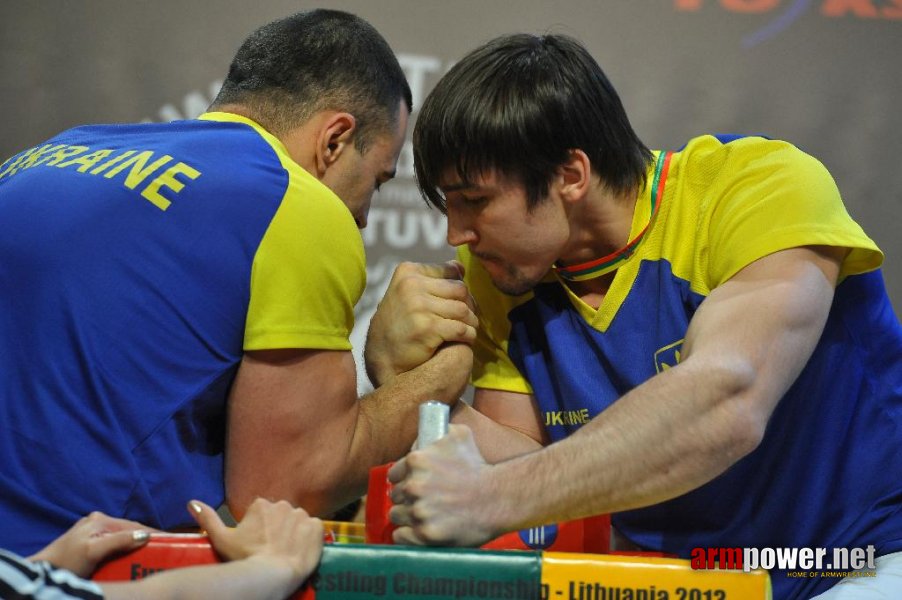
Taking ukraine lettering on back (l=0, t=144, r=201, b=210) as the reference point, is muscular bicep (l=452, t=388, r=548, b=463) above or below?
below

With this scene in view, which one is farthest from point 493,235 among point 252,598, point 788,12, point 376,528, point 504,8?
point 788,12

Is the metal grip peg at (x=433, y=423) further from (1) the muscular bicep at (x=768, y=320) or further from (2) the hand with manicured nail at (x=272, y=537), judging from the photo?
(1) the muscular bicep at (x=768, y=320)

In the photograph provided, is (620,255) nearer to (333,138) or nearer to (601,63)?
(333,138)

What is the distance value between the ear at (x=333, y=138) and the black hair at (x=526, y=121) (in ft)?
0.38

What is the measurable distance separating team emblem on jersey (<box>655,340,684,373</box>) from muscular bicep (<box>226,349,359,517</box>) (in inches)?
17.4

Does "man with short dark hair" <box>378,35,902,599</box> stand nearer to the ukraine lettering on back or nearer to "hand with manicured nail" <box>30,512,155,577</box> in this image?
"hand with manicured nail" <box>30,512,155,577</box>

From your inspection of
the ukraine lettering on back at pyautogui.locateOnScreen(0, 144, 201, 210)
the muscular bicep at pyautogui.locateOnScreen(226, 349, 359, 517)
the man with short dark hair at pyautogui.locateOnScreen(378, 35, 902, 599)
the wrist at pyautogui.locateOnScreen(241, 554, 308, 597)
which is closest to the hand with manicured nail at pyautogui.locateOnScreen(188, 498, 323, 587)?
the wrist at pyautogui.locateOnScreen(241, 554, 308, 597)

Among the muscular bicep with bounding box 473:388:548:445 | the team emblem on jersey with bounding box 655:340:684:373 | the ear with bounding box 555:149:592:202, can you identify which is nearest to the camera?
the team emblem on jersey with bounding box 655:340:684:373

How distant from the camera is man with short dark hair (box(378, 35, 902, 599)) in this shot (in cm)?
97

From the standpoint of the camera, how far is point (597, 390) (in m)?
1.43

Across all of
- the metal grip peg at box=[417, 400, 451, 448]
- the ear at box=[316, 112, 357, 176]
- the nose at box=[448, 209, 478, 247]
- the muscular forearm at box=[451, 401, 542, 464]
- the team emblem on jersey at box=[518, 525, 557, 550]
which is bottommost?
the muscular forearm at box=[451, 401, 542, 464]

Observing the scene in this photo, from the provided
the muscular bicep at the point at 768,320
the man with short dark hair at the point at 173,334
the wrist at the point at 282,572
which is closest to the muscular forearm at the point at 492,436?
the man with short dark hair at the point at 173,334

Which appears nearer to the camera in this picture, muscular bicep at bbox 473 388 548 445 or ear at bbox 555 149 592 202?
ear at bbox 555 149 592 202

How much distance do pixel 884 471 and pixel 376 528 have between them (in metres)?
0.67
